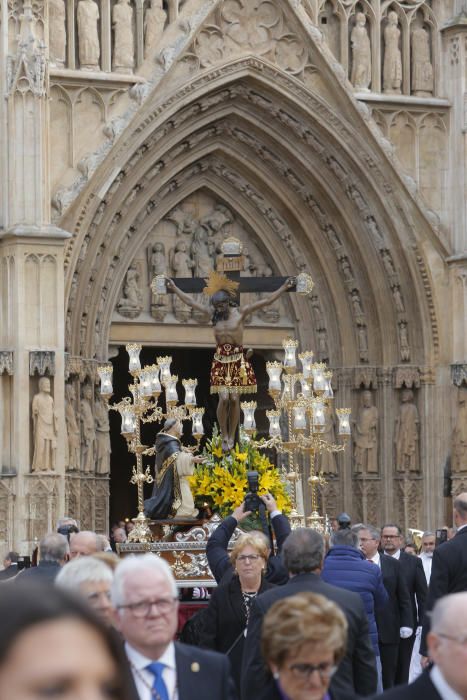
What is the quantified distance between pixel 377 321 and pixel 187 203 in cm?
346

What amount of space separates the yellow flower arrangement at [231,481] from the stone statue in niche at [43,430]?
5039 millimetres

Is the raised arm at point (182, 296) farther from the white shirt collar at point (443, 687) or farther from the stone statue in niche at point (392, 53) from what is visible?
the white shirt collar at point (443, 687)

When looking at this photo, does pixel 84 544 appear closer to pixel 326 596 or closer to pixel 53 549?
pixel 53 549

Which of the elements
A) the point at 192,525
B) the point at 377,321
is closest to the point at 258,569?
the point at 192,525

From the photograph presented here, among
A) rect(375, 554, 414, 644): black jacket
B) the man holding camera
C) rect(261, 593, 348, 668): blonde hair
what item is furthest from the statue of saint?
rect(261, 593, 348, 668): blonde hair

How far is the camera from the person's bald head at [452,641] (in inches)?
130

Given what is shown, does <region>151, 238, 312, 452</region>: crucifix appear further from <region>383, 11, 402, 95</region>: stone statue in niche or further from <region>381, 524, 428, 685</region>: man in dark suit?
<region>383, 11, 402, 95</region>: stone statue in niche

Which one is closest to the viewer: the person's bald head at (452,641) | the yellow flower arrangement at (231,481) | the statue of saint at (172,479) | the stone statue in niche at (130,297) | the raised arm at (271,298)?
the person's bald head at (452,641)

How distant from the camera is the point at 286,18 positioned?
920 inches

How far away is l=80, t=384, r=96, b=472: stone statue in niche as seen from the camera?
22.0 m

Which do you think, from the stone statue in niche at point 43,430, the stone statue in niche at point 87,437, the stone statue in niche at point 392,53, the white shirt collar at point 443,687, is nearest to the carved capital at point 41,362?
the stone statue in niche at point 43,430

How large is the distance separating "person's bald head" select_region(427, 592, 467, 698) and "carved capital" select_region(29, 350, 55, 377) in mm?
17554

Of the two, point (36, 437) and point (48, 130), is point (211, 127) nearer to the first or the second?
point (48, 130)

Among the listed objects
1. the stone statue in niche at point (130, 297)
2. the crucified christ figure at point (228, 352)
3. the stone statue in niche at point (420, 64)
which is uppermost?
the stone statue in niche at point (420, 64)
